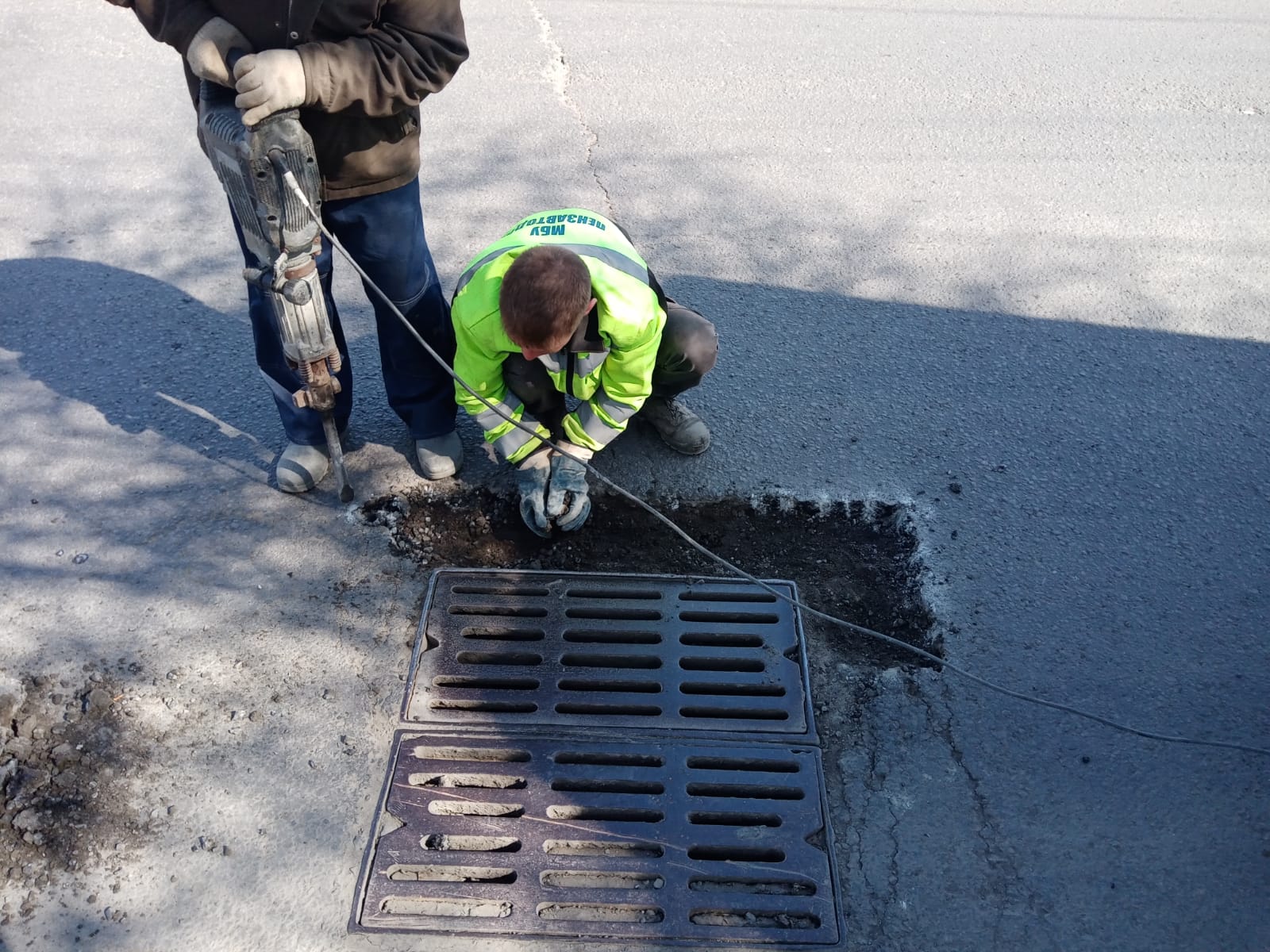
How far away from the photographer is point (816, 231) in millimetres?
4461

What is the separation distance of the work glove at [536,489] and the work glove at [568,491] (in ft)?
0.07

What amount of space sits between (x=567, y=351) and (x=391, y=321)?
555mm

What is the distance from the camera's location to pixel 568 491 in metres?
3.05

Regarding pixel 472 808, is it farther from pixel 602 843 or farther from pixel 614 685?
pixel 614 685

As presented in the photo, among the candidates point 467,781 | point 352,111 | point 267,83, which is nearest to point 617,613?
point 467,781

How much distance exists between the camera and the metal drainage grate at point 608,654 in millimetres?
2648


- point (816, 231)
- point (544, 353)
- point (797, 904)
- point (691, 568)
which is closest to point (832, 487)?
point (691, 568)

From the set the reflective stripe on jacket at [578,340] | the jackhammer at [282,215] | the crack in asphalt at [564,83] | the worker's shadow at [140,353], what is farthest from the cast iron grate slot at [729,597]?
the crack in asphalt at [564,83]

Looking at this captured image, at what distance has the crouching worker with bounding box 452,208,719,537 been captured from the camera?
2646mm

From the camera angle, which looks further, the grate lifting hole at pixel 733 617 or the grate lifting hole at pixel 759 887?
the grate lifting hole at pixel 733 617

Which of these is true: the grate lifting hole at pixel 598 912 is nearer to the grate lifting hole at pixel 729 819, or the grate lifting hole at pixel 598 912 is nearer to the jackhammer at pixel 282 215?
the grate lifting hole at pixel 729 819

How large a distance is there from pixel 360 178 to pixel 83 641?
145 cm

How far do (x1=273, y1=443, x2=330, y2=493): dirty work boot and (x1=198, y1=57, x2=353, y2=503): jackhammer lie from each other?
13.4 inches

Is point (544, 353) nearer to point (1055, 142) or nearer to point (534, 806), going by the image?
point (534, 806)
